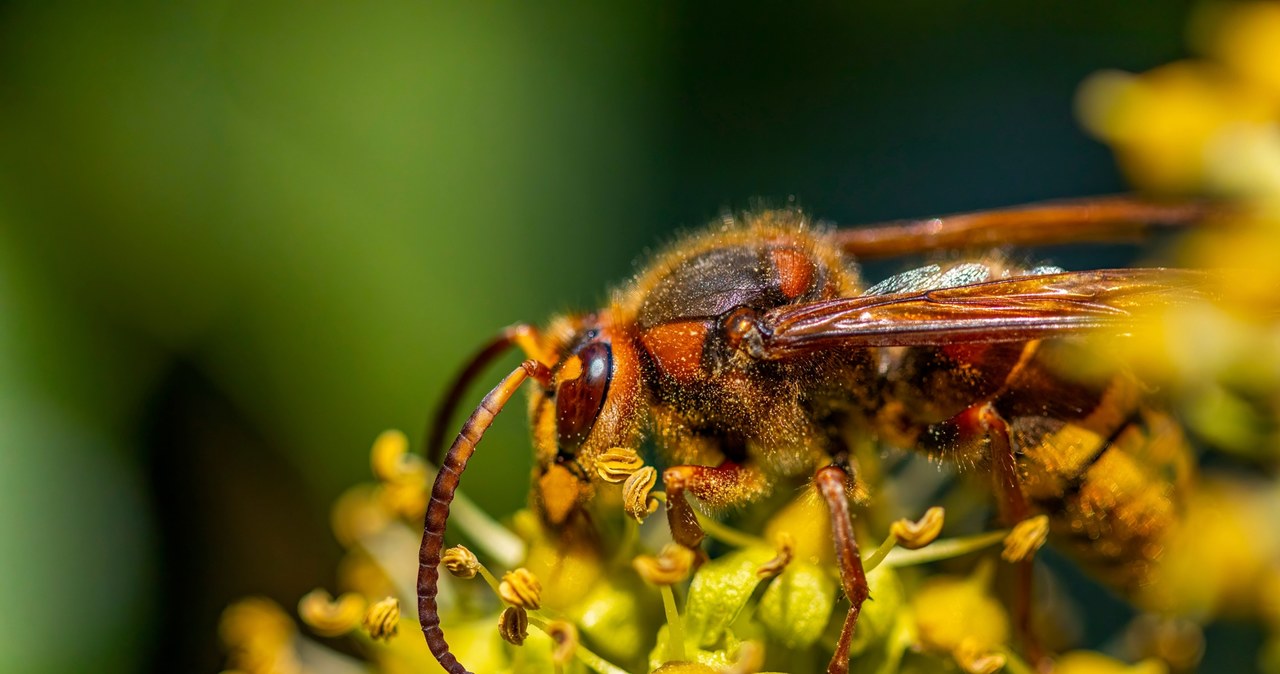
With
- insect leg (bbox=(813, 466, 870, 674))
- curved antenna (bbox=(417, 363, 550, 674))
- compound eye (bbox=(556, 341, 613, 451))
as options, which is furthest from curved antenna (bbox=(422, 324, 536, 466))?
insect leg (bbox=(813, 466, 870, 674))

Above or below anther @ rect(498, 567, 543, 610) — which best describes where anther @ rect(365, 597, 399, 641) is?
below

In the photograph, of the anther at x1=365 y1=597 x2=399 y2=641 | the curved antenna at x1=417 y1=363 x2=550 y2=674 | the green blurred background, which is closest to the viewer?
the curved antenna at x1=417 y1=363 x2=550 y2=674

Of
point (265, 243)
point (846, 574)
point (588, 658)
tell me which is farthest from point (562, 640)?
point (265, 243)

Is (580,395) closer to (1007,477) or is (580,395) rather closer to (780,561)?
(780,561)

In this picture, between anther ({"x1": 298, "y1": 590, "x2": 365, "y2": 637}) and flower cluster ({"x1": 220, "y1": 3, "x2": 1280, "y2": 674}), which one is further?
anther ({"x1": 298, "y1": 590, "x2": 365, "y2": 637})

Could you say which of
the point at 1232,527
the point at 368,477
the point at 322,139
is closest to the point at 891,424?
the point at 1232,527

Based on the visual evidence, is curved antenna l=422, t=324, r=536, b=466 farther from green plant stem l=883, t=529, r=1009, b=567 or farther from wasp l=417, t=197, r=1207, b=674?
green plant stem l=883, t=529, r=1009, b=567

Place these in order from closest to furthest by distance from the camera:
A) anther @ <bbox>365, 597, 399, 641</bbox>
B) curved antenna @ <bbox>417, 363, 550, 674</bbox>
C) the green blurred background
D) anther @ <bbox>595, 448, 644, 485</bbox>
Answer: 1. curved antenna @ <bbox>417, 363, 550, 674</bbox>
2. anther @ <bbox>595, 448, 644, 485</bbox>
3. anther @ <bbox>365, 597, 399, 641</bbox>
4. the green blurred background

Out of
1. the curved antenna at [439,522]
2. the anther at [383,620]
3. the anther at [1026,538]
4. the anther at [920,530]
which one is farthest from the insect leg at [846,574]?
the anther at [383,620]
